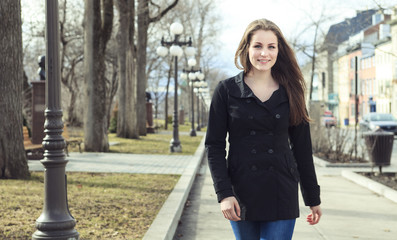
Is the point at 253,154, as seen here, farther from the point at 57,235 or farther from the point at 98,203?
the point at 98,203

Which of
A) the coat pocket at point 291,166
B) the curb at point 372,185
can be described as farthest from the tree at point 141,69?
the coat pocket at point 291,166

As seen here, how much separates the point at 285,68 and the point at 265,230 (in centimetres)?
89

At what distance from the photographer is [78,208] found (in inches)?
314

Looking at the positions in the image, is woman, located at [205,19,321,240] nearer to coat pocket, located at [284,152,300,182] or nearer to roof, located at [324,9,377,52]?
coat pocket, located at [284,152,300,182]

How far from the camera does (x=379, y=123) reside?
116ft

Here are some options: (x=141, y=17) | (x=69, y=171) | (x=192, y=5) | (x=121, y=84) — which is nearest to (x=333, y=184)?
(x=69, y=171)

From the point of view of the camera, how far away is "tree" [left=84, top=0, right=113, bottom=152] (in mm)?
18609

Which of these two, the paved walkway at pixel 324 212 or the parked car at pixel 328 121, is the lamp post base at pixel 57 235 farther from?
the parked car at pixel 328 121

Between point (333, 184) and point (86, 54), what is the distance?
9.38 metres

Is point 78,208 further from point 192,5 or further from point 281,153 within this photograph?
point 192,5

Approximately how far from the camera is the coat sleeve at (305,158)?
10.9 feet

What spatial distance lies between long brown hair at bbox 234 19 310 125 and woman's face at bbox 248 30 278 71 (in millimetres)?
33

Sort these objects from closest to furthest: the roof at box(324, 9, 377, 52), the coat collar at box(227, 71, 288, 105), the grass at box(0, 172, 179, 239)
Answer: the coat collar at box(227, 71, 288, 105) < the grass at box(0, 172, 179, 239) < the roof at box(324, 9, 377, 52)

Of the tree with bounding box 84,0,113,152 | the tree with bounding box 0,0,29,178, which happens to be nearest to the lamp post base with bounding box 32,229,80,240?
the tree with bounding box 0,0,29,178
